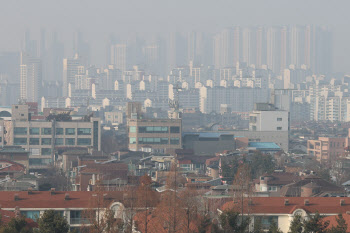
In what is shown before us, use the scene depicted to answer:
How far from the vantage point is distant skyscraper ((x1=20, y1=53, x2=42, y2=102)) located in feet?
488

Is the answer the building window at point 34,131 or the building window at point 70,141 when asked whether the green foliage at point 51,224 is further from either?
the building window at point 70,141

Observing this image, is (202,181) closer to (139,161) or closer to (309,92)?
(139,161)

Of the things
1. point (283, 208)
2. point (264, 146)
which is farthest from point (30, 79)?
point (283, 208)

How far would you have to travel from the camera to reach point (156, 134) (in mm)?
53781

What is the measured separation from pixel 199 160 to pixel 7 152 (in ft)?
25.6

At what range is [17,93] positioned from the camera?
6009 inches

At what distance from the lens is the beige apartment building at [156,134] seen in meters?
53.7

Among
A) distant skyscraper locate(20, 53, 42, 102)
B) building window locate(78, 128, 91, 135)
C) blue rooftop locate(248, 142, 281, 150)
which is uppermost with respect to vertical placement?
distant skyscraper locate(20, 53, 42, 102)

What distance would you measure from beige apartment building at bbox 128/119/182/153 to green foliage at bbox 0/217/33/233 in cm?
3629

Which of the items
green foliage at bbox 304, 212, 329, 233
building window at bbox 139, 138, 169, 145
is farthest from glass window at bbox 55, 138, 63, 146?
green foliage at bbox 304, 212, 329, 233

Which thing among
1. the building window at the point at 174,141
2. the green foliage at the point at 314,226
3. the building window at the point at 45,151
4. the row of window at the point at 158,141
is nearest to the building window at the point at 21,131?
the building window at the point at 45,151

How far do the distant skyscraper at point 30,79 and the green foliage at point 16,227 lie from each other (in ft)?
429

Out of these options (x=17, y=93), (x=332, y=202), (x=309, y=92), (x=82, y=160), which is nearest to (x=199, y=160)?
(x=82, y=160)

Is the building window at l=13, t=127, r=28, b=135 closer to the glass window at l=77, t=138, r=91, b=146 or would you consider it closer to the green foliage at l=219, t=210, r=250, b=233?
the glass window at l=77, t=138, r=91, b=146
